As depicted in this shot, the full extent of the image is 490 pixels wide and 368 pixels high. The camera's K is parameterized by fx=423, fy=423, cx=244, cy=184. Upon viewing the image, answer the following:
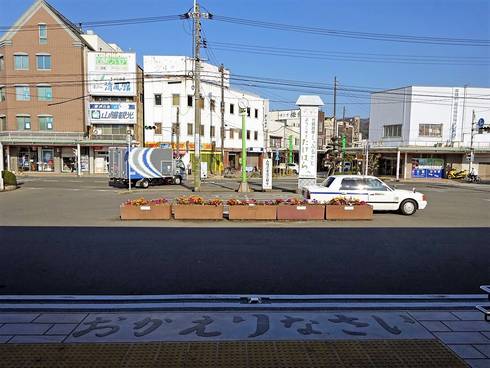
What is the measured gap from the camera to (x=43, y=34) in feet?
157

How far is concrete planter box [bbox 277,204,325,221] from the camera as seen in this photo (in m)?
13.3

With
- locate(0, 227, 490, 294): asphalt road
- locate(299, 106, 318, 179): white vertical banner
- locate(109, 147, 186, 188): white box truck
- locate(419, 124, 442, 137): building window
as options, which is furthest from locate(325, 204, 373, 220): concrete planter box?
locate(419, 124, 442, 137): building window

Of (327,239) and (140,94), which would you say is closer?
(327,239)

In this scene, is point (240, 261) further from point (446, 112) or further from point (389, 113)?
point (389, 113)

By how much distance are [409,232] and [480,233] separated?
1938mm

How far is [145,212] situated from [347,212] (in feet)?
20.9

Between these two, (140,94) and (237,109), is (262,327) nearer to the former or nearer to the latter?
(140,94)

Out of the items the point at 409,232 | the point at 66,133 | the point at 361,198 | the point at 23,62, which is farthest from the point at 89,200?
the point at 23,62

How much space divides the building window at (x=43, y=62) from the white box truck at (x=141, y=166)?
935 inches

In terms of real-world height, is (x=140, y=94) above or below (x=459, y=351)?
above

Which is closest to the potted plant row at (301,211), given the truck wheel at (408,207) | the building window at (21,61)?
the truck wheel at (408,207)

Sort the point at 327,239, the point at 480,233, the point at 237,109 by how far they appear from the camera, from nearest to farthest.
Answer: the point at 327,239
the point at 480,233
the point at 237,109

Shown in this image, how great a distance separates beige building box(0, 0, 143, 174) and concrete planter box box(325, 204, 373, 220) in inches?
1498

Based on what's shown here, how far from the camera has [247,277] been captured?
695cm
